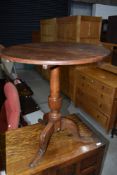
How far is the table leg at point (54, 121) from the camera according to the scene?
1.03 meters

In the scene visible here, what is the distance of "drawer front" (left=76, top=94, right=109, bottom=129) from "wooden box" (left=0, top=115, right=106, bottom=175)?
91 cm

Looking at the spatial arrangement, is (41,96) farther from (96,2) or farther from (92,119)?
(96,2)

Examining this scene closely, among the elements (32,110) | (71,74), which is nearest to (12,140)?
(32,110)

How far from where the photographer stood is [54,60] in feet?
2.45

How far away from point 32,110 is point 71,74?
1.19 metres

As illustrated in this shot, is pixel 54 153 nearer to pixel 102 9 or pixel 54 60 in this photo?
pixel 54 60

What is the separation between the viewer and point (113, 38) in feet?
7.41

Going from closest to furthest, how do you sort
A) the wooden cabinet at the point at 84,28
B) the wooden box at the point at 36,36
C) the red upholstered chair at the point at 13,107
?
the red upholstered chair at the point at 13,107
the wooden cabinet at the point at 84,28
the wooden box at the point at 36,36

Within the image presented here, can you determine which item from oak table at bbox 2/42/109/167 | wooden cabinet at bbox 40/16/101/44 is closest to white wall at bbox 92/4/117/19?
wooden cabinet at bbox 40/16/101/44

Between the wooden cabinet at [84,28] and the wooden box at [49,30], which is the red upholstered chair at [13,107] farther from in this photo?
A: the wooden box at [49,30]

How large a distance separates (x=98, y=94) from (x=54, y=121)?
1188mm

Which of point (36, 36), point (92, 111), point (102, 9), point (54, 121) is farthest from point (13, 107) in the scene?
point (102, 9)

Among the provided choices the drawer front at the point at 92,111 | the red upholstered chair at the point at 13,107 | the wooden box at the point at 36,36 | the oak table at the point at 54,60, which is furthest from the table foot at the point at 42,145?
the wooden box at the point at 36,36

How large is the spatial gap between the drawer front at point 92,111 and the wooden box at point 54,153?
0.91 meters
